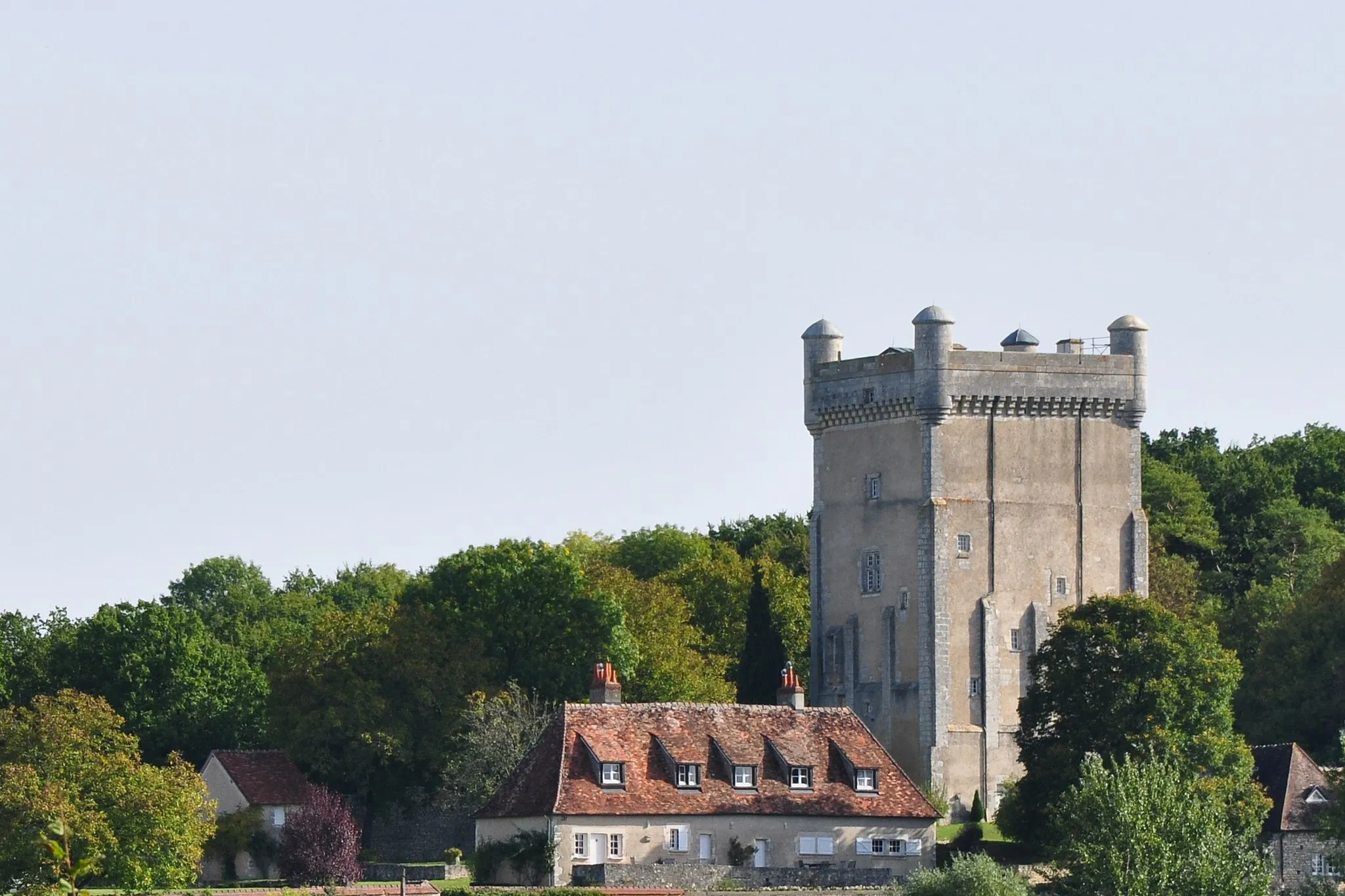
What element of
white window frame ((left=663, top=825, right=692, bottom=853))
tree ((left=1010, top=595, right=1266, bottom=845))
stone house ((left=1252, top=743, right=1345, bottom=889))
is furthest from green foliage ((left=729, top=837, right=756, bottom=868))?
stone house ((left=1252, top=743, right=1345, bottom=889))

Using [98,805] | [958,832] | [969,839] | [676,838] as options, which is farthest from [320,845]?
[958,832]

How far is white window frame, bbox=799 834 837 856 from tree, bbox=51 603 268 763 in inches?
941

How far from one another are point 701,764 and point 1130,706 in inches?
411

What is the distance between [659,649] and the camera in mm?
94000

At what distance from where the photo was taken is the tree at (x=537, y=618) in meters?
90.6

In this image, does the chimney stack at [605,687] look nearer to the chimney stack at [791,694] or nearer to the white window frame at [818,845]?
the chimney stack at [791,694]

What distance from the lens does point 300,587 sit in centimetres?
14288

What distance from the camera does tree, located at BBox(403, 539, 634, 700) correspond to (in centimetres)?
9056

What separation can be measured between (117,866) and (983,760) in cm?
2798

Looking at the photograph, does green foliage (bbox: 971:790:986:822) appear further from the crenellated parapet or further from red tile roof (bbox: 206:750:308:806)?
red tile roof (bbox: 206:750:308:806)

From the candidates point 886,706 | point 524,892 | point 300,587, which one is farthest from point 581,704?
point 300,587

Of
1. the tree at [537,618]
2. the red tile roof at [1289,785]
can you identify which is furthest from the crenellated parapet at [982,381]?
the red tile roof at [1289,785]

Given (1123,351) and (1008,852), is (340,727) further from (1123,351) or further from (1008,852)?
(1123,351)

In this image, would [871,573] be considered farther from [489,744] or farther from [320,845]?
[320,845]
